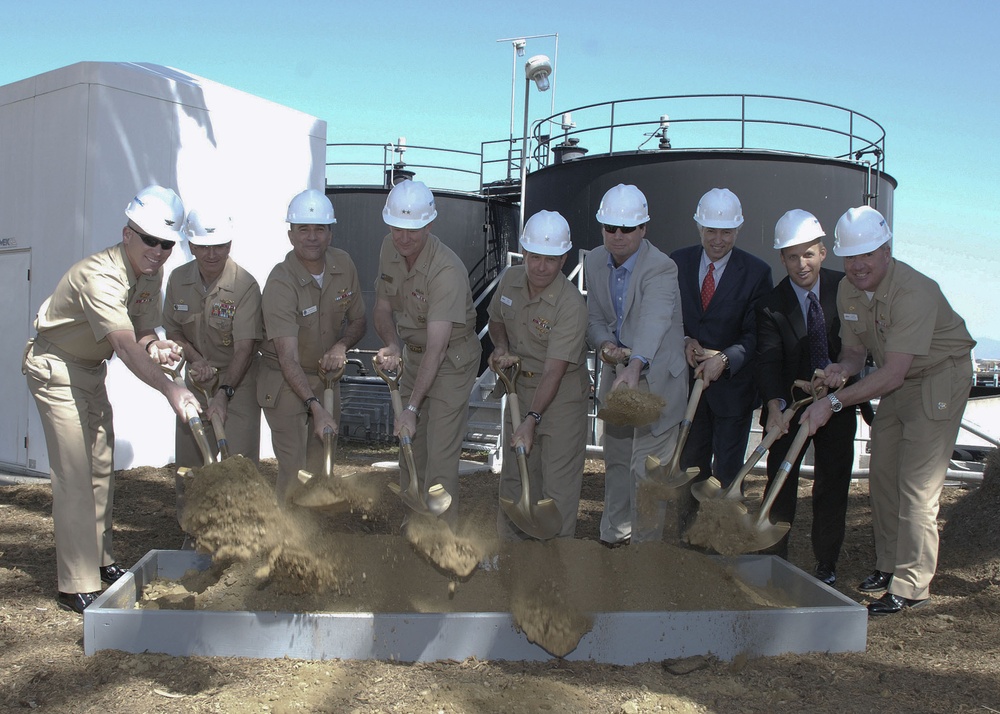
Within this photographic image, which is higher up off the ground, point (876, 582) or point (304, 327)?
point (304, 327)

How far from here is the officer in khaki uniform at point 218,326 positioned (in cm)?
429

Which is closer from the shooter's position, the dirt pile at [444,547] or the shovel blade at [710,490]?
the dirt pile at [444,547]

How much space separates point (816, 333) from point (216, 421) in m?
2.90

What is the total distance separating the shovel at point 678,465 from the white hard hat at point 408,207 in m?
1.51

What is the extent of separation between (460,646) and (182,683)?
0.98 meters

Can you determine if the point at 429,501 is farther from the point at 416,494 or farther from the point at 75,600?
the point at 75,600

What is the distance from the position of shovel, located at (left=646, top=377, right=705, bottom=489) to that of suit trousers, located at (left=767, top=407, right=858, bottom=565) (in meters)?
0.46

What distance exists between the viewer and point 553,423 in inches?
171

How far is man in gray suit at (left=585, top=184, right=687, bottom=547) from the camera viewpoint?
13.7ft

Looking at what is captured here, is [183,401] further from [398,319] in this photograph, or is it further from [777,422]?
[777,422]

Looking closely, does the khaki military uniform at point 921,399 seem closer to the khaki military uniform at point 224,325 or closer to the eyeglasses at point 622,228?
the eyeglasses at point 622,228

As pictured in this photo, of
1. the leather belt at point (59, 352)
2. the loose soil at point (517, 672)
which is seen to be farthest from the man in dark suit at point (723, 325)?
the leather belt at point (59, 352)

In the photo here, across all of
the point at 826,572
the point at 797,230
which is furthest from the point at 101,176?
the point at 826,572

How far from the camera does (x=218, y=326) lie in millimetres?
4379
